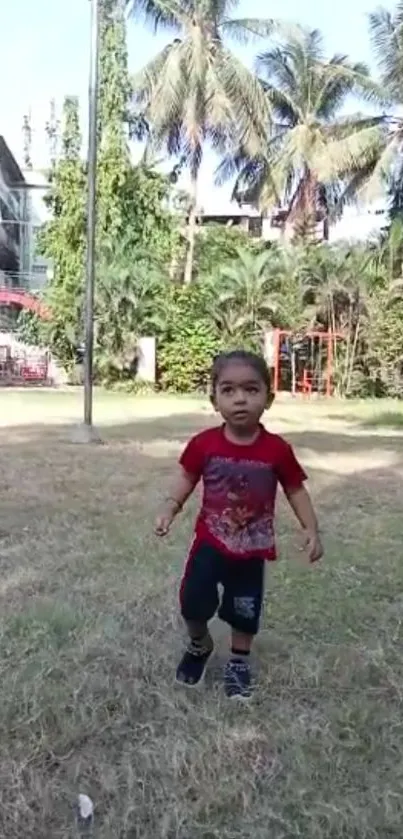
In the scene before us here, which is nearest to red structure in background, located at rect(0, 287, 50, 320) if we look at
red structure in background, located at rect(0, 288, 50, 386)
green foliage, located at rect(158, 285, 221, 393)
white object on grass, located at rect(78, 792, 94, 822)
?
red structure in background, located at rect(0, 288, 50, 386)

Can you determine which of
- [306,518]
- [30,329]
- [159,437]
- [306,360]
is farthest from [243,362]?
[30,329]

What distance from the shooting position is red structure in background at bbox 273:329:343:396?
2239 cm

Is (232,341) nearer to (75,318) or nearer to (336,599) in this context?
(75,318)

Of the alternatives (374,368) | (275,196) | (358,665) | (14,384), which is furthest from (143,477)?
(275,196)

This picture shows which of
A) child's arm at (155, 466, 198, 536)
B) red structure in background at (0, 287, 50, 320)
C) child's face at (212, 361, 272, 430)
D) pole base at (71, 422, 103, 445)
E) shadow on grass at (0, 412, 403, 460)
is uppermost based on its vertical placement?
red structure in background at (0, 287, 50, 320)

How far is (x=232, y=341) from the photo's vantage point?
22.9 meters

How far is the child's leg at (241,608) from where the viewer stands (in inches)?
110

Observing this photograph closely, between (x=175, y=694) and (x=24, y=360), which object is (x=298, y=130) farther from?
(x=175, y=694)

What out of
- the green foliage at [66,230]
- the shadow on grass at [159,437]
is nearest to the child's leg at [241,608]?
the shadow on grass at [159,437]

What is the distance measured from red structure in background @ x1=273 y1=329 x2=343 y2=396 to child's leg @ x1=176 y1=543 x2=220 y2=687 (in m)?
19.5

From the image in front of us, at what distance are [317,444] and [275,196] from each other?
1968 centimetres

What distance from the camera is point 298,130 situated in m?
28.6

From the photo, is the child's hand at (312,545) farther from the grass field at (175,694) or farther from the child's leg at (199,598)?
the grass field at (175,694)

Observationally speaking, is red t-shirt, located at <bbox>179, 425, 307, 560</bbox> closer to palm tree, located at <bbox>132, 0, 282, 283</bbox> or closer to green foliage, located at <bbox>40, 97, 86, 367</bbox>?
green foliage, located at <bbox>40, 97, 86, 367</bbox>
